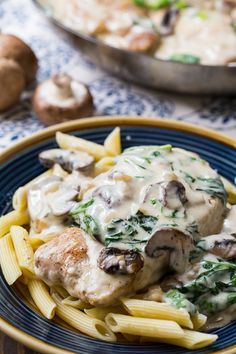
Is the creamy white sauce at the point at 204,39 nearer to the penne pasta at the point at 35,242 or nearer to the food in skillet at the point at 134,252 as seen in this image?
the food in skillet at the point at 134,252

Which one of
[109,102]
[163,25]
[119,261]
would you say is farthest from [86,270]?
[163,25]

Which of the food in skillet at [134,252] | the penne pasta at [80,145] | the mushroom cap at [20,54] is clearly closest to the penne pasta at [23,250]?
the food in skillet at [134,252]

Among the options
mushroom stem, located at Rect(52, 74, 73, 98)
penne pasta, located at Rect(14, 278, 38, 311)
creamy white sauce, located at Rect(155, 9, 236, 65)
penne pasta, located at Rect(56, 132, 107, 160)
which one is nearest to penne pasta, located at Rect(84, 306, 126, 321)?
penne pasta, located at Rect(14, 278, 38, 311)

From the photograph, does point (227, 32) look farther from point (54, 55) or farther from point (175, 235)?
point (175, 235)

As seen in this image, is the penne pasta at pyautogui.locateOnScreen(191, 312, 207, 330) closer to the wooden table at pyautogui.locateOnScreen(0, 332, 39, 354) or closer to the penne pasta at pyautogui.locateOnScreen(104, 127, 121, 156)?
the wooden table at pyautogui.locateOnScreen(0, 332, 39, 354)

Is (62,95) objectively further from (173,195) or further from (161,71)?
(173,195)

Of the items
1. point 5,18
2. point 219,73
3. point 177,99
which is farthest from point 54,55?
point 219,73

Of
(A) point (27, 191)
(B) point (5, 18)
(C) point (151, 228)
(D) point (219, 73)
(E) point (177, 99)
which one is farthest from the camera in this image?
(B) point (5, 18)
